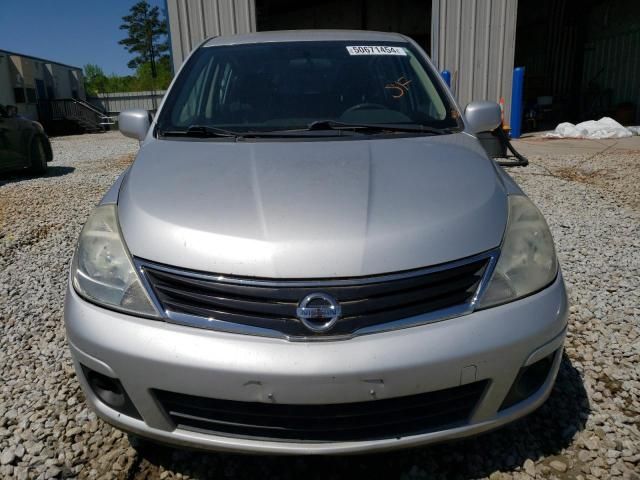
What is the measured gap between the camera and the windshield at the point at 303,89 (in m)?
2.35

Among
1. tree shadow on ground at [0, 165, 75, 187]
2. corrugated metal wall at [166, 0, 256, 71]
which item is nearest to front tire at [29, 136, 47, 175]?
tree shadow on ground at [0, 165, 75, 187]

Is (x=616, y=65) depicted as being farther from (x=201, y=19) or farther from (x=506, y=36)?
(x=201, y=19)

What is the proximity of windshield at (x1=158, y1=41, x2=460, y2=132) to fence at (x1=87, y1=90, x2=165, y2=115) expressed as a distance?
24912mm

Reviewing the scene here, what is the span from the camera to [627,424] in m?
1.86

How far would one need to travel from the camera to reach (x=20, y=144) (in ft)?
25.4

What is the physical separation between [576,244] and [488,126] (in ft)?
5.89

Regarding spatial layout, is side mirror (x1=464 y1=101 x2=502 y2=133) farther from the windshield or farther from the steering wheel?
the steering wheel

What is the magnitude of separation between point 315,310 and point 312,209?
1.10ft

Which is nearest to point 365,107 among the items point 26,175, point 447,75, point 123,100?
point 447,75

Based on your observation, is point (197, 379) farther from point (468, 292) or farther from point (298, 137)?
point (298, 137)

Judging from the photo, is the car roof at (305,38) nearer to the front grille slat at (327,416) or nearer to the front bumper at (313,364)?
the front bumper at (313,364)

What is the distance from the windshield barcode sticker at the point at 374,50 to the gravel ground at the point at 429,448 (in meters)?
1.71

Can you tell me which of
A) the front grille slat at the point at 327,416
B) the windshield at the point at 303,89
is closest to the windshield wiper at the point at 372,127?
the windshield at the point at 303,89

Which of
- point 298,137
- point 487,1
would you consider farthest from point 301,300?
point 487,1
